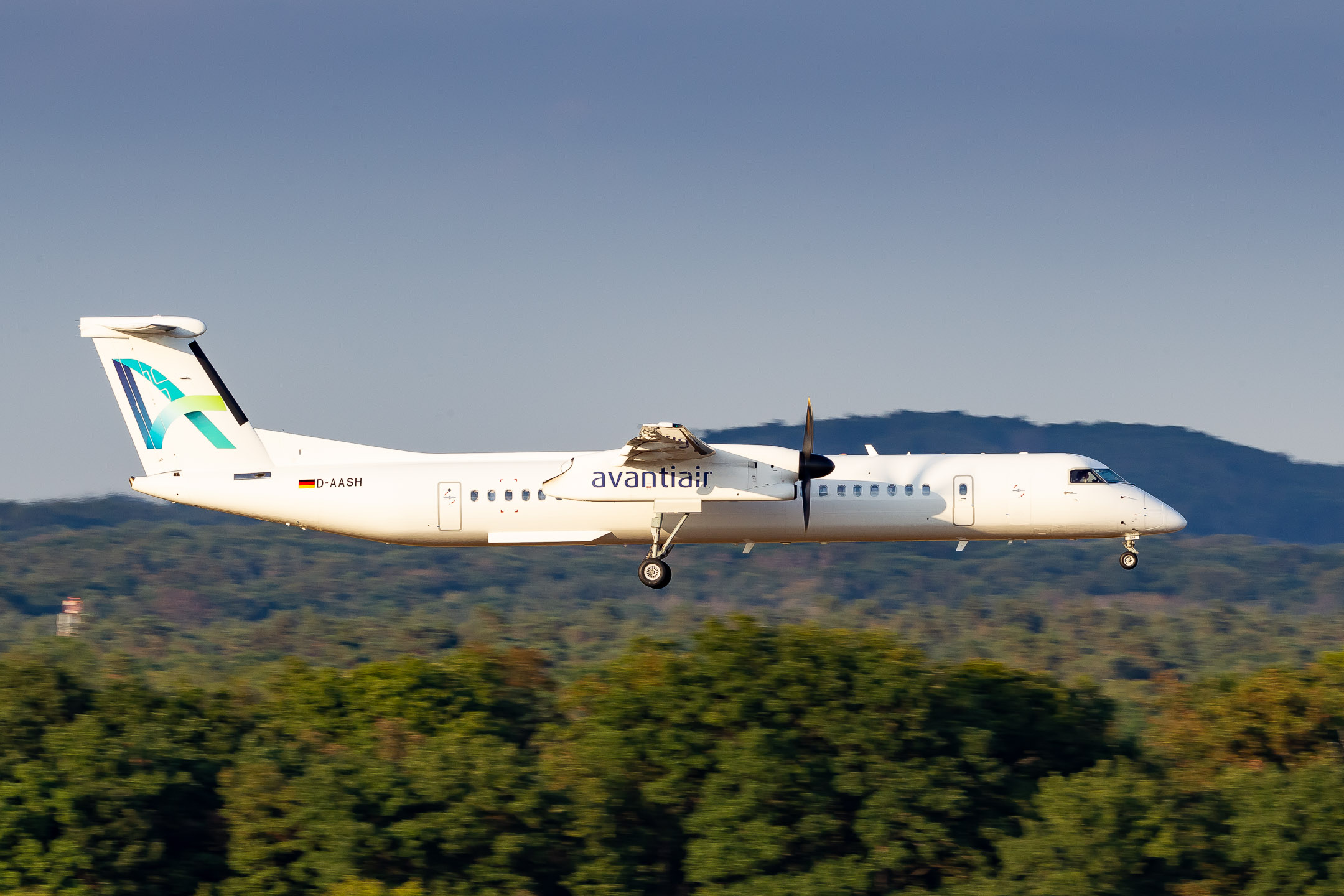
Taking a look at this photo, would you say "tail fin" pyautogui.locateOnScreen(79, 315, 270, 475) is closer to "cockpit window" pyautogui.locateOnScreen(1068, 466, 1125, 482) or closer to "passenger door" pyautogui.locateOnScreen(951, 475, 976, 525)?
"passenger door" pyautogui.locateOnScreen(951, 475, 976, 525)

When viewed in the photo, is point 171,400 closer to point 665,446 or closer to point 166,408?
point 166,408

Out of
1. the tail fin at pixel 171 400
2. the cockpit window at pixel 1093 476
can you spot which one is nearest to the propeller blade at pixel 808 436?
the cockpit window at pixel 1093 476

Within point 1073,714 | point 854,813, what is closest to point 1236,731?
point 1073,714

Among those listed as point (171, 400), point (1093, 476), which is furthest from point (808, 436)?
point (171, 400)

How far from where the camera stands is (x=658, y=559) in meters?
26.3

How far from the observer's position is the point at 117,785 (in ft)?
113

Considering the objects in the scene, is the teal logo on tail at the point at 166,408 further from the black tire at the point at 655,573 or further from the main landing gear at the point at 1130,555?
the main landing gear at the point at 1130,555

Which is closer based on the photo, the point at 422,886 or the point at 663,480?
the point at 663,480

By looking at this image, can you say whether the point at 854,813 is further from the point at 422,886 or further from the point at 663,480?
the point at 663,480

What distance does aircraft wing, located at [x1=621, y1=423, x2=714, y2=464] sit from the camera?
2420 cm

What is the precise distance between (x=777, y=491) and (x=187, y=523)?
160 meters

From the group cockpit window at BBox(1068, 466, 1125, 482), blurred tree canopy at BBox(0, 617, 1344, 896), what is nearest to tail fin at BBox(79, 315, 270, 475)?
blurred tree canopy at BBox(0, 617, 1344, 896)

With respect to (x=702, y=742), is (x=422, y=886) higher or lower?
lower

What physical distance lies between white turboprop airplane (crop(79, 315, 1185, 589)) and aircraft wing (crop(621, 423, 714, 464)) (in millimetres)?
44
